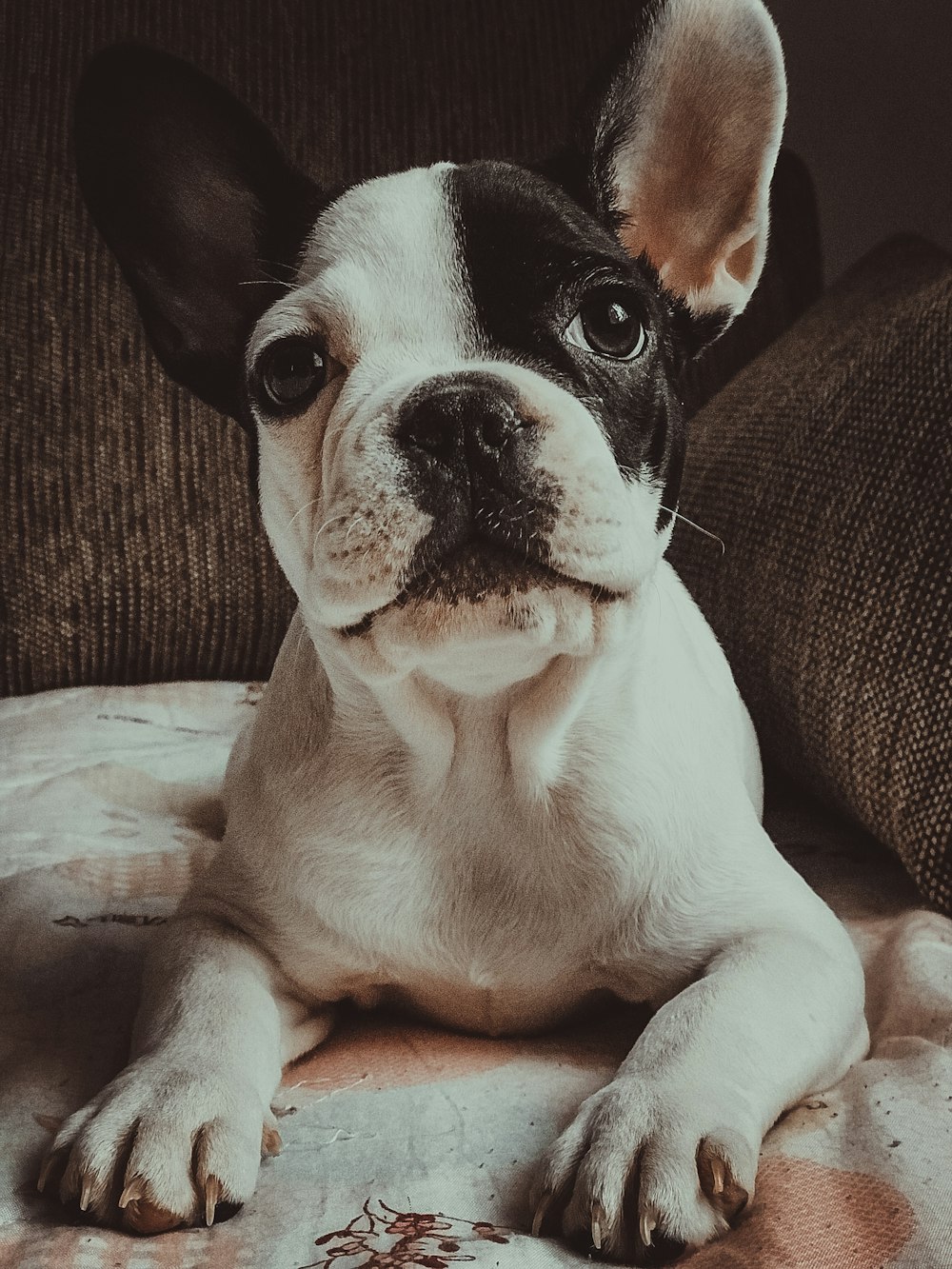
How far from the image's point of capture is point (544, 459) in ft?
3.21

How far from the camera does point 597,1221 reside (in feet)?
2.76

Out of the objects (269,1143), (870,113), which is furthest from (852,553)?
(870,113)

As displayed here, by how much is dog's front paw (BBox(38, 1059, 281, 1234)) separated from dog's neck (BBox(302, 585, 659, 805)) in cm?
35

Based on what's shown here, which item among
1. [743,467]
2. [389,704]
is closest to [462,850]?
[389,704]

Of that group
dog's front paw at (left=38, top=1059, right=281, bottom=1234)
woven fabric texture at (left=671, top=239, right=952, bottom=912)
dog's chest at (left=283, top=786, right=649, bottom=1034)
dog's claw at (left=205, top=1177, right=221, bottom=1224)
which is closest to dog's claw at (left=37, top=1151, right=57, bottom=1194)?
dog's front paw at (left=38, top=1059, right=281, bottom=1234)

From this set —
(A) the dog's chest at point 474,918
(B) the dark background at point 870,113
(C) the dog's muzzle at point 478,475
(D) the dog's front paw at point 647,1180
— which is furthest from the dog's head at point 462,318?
(B) the dark background at point 870,113

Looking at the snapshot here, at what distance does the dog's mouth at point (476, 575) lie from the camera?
0.98 meters

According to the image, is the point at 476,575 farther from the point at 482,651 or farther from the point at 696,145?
the point at 696,145

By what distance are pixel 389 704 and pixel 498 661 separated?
0.50 ft

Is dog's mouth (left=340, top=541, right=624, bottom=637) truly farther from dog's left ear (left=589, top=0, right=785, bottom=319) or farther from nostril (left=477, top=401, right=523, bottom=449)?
dog's left ear (left=589, top=0, right=785, bottom=319)

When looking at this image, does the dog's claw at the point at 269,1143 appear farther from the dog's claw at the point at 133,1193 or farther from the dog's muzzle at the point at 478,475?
the dog's muzzle at the point at 478,475

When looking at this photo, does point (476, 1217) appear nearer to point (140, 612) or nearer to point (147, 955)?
point (147, 955)

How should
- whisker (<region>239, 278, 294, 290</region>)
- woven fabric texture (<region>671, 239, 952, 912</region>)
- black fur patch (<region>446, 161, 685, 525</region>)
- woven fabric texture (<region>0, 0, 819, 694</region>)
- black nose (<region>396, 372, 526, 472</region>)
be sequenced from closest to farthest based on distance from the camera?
black nose (<region>396, 372, 526, 472</region>) < black fur patch (<region>446, 161, 685, 525</region>) < whisker (<region>239, 278, 294, 290</region>) < woven fabric texture (<region>671, 239, 952, 912</region>) < woven fabric texture (<region>0, 0, 819, 694</region>)

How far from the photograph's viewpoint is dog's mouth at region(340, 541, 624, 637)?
983 mm
